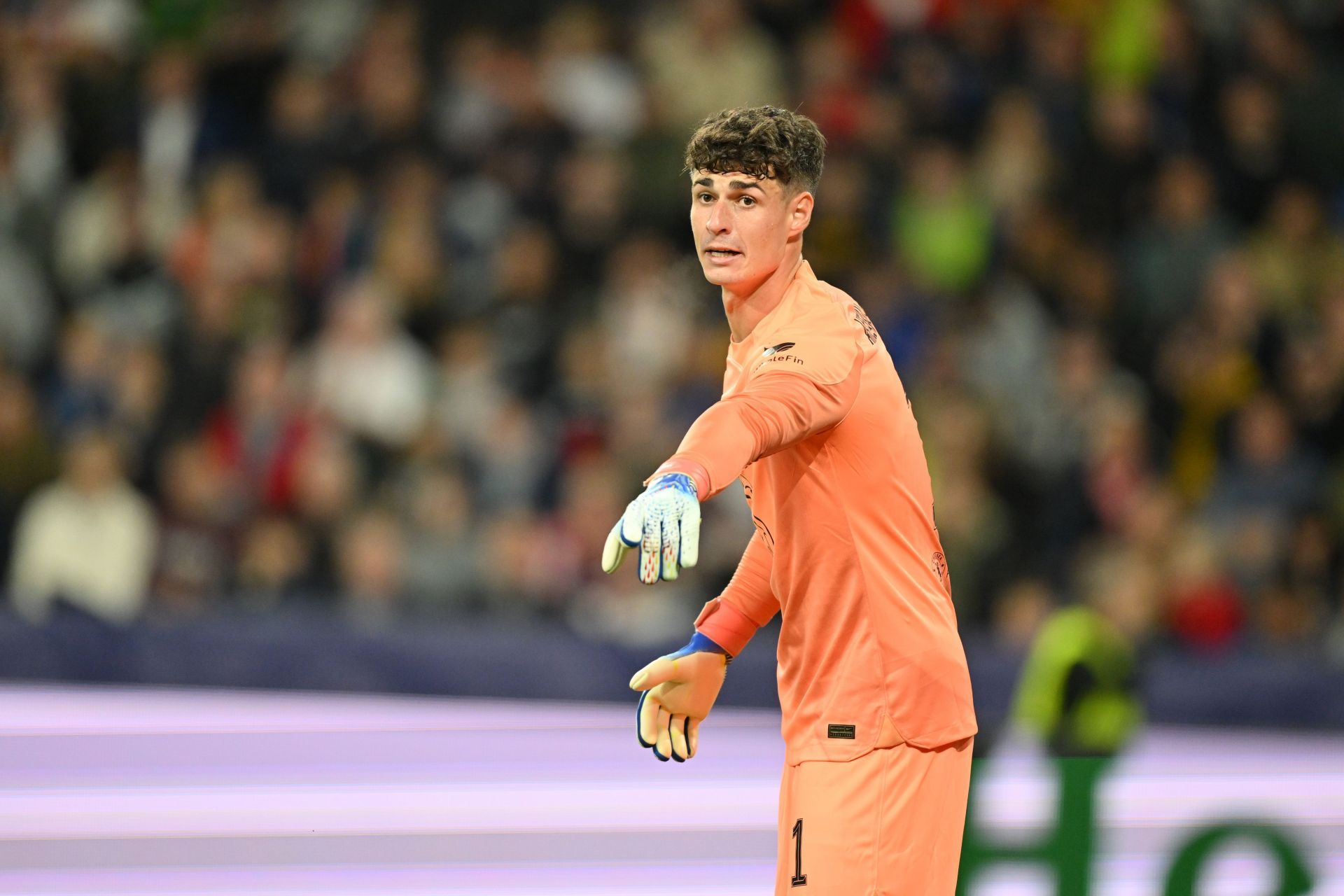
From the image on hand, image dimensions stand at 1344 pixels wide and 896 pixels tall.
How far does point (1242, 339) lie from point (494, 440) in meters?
3.71

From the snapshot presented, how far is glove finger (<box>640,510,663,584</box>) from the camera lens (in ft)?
9.77

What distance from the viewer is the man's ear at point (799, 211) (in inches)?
143

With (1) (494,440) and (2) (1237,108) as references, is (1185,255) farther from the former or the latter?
(1) (494,440)

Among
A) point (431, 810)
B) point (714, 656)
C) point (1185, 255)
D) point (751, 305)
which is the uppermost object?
point (1185, 255)

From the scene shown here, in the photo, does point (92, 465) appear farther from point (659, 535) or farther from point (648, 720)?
point (659, 535)

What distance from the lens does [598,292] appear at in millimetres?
10531

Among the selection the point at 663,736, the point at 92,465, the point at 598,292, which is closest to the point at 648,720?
the point at 663,736

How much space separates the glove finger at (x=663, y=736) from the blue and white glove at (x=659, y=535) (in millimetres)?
983

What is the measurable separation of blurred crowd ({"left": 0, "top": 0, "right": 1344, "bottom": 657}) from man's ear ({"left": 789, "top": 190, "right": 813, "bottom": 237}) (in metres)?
5.12

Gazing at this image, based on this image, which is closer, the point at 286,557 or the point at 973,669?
the point at 973,669

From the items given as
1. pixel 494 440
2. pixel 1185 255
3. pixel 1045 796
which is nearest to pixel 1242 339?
pixel 1185 255

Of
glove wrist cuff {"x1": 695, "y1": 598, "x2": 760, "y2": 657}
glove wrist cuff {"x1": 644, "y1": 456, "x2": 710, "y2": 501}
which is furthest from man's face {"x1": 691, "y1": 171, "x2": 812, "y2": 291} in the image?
glove wrist cuff {"x1": 695, "y1": 598, "x2": 760, "y2": 657}

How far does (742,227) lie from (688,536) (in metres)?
0.79

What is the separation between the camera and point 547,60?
1126 cm
